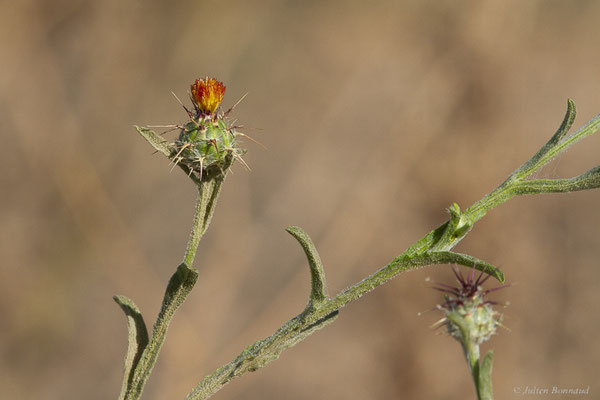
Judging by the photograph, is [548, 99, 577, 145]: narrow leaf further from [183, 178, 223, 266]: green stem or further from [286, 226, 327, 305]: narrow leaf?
[183, 178, 223, 266]: green stem

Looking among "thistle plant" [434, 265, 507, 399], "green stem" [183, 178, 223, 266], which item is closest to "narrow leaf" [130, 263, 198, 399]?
"green stem" [183, 178, 223, 266]

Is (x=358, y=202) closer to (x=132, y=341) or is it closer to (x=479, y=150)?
(x=479, y=150)

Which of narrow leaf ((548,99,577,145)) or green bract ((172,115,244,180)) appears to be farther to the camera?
green bract ((172,115,244,180))

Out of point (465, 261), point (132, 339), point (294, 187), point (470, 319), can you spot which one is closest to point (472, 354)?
point (470, 319)

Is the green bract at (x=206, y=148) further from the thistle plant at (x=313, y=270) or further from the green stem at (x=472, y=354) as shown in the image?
the green stem at (x=472, y=354)

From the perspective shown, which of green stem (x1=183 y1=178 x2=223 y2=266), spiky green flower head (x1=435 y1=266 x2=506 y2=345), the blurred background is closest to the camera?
spiky green flower head (x1=435 y1=266 x2=506 y2=345)

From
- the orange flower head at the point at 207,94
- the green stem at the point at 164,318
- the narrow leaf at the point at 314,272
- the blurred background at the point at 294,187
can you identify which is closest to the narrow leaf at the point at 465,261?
the narrow leaf at the point at 314,272
